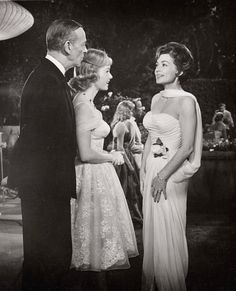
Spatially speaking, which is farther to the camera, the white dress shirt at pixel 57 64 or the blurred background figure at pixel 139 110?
the blurred background figure at pixel 139 110

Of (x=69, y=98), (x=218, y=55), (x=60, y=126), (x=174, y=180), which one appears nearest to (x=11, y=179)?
(x=60, y=126)

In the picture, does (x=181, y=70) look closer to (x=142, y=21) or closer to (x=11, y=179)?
(x=142, y=21)

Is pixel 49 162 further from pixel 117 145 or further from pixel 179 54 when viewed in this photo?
pixel 179 54

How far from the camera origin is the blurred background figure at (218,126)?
277 cm

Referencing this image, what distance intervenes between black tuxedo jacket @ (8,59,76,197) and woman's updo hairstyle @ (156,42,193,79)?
32.8 inches

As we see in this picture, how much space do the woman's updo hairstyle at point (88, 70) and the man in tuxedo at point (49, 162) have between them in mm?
59

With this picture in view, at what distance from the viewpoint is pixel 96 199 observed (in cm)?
266

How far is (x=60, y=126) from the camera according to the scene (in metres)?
2.55

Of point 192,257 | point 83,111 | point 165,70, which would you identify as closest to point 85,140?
point 83,111

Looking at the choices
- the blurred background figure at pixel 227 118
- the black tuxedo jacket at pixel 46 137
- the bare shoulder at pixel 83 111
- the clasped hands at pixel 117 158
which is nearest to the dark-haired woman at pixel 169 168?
the clasped hands at pixel 117 158

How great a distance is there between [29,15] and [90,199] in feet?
5.19

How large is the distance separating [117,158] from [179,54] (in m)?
0.94

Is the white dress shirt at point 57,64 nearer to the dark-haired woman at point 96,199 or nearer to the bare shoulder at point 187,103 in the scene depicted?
the dark-haired woman at point 96,199

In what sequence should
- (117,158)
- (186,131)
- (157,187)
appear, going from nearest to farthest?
(186,131)
(157,187)
(117,158)
